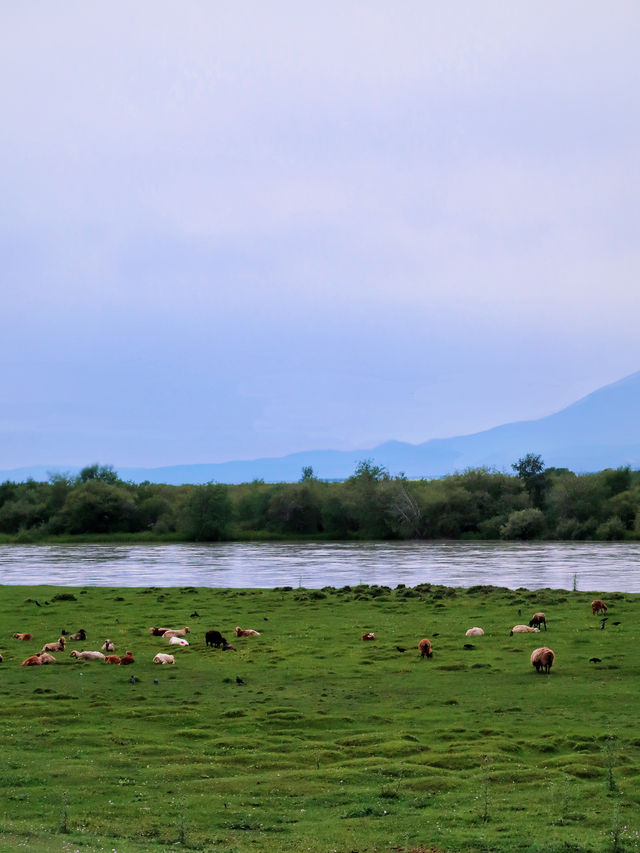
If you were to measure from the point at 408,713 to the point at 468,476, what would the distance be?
90.7m

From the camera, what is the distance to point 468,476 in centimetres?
10725

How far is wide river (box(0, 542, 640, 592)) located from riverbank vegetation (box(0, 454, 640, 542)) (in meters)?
8.66

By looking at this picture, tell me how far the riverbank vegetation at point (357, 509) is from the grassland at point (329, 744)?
229 feet

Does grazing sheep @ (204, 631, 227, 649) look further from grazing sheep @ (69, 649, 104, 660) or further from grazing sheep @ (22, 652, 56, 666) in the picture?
grazing sheep @ (22, 652, 56, 666)

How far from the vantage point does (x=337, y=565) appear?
2552 inches

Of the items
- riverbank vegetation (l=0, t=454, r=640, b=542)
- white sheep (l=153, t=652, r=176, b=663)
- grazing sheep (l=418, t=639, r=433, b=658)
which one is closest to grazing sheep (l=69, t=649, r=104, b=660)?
white sheep (l=153, t=652, r=176, b=663)

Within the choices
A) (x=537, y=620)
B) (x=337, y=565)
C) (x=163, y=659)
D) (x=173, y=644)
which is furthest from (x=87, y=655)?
(x=337, y=565)

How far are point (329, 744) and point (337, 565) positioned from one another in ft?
163

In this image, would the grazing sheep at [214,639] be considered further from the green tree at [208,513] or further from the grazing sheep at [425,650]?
the green tree at [208,513]

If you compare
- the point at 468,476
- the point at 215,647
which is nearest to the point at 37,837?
the point at 215,647

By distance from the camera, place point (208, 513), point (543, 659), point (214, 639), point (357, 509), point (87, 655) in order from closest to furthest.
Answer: point (543, 659), point (87, 655), point (214, 639), point (208, 513), point (357, 509)

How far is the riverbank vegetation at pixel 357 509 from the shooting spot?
321 feet

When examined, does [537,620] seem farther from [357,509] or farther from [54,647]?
[357,509]

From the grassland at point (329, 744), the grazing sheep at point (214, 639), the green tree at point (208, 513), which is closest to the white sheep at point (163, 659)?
the grassland at point (329, 744)
